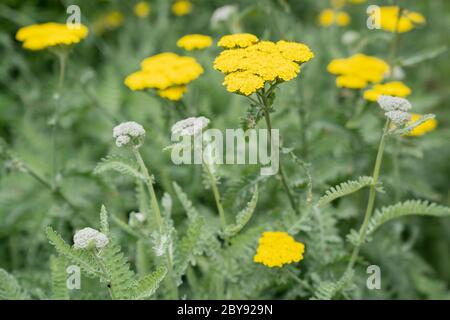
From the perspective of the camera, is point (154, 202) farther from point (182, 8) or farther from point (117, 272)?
point (182, 8)

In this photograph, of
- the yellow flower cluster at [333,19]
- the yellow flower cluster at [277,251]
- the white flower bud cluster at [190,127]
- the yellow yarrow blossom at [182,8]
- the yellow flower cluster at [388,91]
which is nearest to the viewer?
the white flower bud cluster at [190,127]

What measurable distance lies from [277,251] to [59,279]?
667mm

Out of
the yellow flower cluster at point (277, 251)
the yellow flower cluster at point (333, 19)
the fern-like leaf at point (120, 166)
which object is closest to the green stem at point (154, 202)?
the fern-like leaf at point (120, 166)

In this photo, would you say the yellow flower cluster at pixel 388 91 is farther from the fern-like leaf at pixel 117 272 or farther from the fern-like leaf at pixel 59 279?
the fern-like leaf at pixel 59 279

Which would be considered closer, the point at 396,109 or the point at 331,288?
the point at 396,109

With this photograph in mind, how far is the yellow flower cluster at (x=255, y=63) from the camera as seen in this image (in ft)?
4.66

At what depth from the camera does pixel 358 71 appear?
2145 mm

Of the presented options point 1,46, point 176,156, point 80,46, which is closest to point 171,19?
point 80,46

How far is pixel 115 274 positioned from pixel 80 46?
2304 millimetres

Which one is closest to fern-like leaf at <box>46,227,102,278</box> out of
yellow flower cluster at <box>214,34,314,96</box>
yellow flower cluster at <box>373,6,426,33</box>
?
yellow flower cluster at <box>214,34,314,96</box>

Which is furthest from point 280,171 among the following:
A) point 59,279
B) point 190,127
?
point 59,279

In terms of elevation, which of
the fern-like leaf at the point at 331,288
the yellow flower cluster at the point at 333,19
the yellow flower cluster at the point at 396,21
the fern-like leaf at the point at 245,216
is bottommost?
the fern-like leaf at the point at 331,288

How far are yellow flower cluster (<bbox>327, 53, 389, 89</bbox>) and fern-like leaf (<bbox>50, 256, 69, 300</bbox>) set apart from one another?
1.14 meters

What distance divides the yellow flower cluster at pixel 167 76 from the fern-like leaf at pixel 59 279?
602 mm
